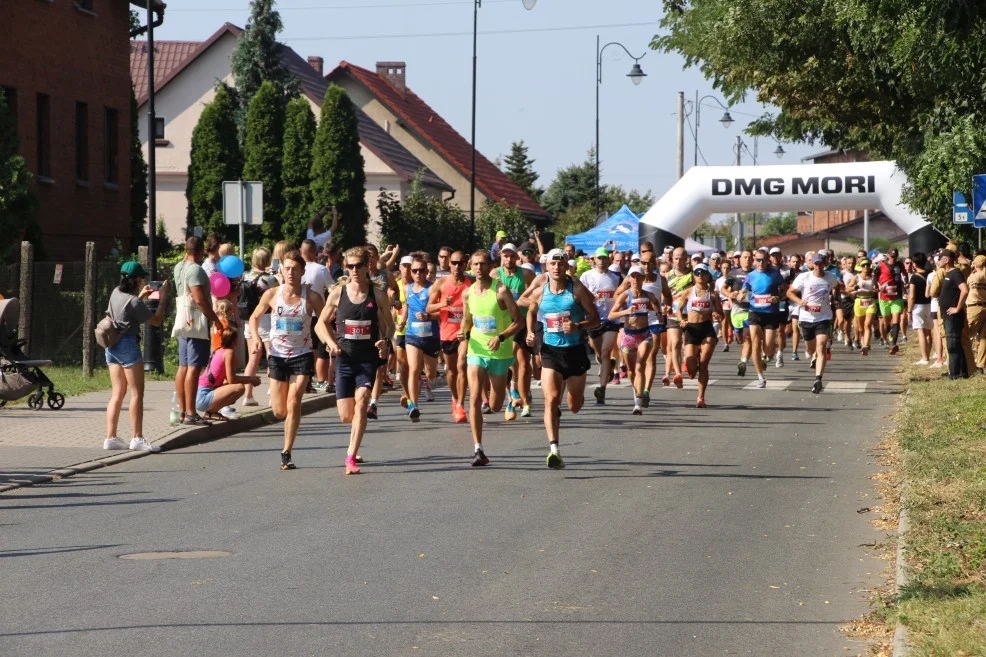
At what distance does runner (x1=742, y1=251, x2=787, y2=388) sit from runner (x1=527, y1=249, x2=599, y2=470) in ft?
29.3

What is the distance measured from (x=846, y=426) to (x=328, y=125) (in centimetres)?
3581

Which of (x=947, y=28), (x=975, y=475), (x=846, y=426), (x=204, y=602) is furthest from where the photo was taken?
(x=846, y=426)

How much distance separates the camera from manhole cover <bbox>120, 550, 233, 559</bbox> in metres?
8.97

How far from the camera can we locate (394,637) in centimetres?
694

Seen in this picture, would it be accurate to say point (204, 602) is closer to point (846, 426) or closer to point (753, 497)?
point (753, 497)

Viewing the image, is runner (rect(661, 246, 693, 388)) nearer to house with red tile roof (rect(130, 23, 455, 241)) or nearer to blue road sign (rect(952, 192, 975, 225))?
blue road sign (rect(952, 192, 975, 225))

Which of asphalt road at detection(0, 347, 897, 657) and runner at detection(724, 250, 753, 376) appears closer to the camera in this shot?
asphalt road at detection(0, 347, 897, 657)

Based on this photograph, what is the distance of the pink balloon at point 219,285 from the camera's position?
16.2 m

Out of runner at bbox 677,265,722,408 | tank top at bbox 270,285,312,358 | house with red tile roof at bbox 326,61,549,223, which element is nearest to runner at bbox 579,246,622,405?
runner at bbox 677,265,722,408

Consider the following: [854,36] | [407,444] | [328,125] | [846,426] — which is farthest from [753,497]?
[328,125]

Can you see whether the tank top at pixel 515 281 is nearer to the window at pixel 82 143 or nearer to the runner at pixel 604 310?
the runner at pixel 604 310

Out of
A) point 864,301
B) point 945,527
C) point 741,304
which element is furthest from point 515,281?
point 864,301

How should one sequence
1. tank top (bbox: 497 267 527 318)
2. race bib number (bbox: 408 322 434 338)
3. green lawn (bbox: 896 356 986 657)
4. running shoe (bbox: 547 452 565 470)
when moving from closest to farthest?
green lawn (bbox: 896 356 986 657) < running shoe (bbox: 547 452 565 470) < tank top (bbox: 497 267 527 318) < race bib number (bbox: 408 322 434 338)

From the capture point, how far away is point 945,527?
30.3 feet
